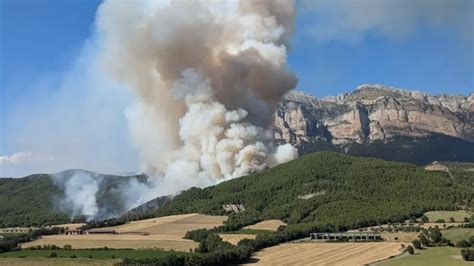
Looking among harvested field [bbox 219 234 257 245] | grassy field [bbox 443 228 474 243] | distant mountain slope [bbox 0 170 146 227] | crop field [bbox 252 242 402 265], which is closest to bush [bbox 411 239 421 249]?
crop field [bbox 252 242 402 265]

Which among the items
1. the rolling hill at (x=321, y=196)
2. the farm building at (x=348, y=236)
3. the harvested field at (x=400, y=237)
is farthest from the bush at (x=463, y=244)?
the rolling hill at (x=321, y=196)

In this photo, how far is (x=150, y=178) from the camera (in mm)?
172250

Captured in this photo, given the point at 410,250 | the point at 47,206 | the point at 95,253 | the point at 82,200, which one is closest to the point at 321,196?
the point at 410,250

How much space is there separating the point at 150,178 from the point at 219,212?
4859 cm

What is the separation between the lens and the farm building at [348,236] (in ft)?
299

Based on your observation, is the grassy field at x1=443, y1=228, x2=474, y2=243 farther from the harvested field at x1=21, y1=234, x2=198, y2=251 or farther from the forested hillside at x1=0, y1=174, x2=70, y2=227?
the forested hillside at x1=0, y1=174, x2=70, y2=227

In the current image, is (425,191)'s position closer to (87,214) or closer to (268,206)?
(268,206)

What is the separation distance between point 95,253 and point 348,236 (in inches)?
1418

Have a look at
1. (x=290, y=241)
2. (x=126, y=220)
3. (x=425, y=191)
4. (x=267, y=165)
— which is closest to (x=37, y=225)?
(x=126, y=220)

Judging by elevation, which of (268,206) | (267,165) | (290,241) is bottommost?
(290,241)

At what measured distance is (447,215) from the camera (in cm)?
11269

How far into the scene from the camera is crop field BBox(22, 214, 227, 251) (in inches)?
3420

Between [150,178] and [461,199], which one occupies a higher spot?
[150,178]

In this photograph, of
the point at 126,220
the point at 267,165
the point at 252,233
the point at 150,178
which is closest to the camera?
the point at 252,233
